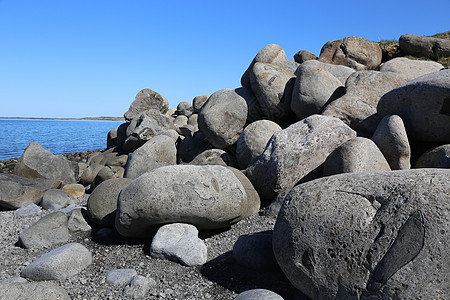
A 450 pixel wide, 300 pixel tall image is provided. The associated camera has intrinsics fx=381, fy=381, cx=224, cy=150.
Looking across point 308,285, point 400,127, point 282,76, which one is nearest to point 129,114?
point 282,76

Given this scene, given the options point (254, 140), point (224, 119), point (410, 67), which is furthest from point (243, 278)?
point (410, 67)

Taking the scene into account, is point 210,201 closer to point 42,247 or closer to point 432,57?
point 42,247

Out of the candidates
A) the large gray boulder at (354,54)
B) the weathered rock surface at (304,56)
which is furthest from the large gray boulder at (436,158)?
the weathered rock surface at (304,56)

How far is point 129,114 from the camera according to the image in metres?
16.3

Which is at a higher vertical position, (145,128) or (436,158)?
(145,128)

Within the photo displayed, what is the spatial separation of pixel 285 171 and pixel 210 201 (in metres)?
1.72

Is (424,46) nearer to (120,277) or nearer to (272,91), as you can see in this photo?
(272,91)

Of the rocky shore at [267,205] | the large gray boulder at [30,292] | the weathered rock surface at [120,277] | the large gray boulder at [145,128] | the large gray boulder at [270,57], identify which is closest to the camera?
the rocky shore at [267,205]

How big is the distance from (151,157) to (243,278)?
6.00 metres

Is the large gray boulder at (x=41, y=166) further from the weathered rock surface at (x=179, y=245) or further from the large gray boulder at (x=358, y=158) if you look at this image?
the large gray boulder at (x=358, y=158)

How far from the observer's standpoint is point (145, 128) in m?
13.2

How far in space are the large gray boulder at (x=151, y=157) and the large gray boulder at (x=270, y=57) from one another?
2906 millimetres

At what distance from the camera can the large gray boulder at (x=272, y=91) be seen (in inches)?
393

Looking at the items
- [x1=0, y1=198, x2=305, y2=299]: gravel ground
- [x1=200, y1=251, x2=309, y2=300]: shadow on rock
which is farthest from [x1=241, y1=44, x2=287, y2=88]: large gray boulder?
[x1=200, y1=251, x2=309, y2=300]: shadow on rock
